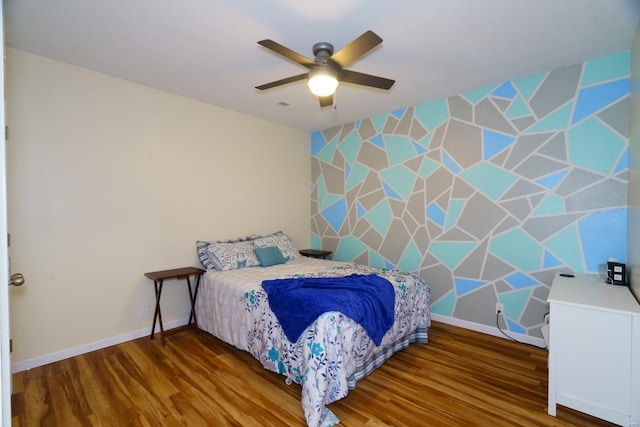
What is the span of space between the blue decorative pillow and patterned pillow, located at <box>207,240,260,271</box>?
0.07 metres

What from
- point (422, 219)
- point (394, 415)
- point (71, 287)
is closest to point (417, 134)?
point (422, 219)

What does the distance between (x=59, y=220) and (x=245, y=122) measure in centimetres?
235

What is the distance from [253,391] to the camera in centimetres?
229

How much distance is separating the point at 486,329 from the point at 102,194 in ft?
13.8

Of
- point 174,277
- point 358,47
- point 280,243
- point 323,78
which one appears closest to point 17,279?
point 174,277

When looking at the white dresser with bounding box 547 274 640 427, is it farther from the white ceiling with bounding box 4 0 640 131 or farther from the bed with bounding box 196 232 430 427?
the white ceiling with bounding box 4 0 640 131

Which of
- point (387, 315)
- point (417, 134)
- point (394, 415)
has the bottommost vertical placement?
point (394, 415)

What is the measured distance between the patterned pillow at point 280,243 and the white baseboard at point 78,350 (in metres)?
1.34

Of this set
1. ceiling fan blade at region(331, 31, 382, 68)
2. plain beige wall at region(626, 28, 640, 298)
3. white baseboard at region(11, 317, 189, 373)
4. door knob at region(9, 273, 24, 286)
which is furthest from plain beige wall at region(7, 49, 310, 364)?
plain beige wall at region(626, 28, 640, 298)

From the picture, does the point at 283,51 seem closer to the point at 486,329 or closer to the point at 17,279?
the point at 17,279

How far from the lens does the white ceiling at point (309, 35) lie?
200 cm

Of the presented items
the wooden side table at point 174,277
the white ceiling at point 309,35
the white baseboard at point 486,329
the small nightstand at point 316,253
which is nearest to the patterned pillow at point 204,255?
the wooden side table at point 174,277

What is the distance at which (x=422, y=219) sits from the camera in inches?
149

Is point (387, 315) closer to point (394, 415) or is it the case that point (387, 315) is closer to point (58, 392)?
point (394, 415)
